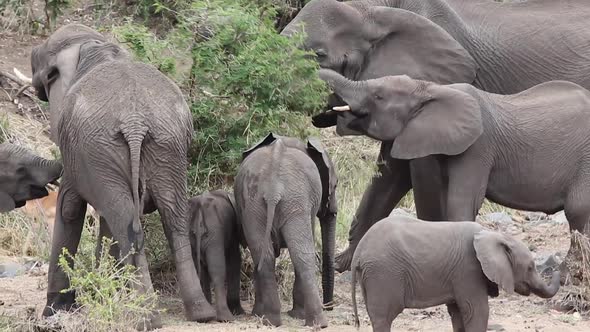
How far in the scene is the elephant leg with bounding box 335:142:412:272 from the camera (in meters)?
11.5

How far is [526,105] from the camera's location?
10492 millimetres

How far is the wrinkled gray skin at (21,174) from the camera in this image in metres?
9.61

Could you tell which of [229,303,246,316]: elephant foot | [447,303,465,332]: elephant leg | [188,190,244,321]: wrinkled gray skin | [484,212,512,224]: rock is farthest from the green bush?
[484,212,512,224]: rock

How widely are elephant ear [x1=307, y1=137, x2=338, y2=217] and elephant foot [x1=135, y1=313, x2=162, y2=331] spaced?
142 cm

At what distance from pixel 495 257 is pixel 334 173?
195cm

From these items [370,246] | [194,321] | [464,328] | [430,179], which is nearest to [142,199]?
[194,321]

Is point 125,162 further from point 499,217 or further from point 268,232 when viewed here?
point 499,217

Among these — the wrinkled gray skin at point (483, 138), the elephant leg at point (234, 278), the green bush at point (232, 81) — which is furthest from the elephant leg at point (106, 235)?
the wrinkled gray skin at point (483, 138)

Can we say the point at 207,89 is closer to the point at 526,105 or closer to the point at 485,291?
the point at 526,105

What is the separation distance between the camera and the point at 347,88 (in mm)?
10234

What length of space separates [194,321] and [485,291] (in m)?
1.91

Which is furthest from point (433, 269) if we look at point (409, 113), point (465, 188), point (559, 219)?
point (559, 219)

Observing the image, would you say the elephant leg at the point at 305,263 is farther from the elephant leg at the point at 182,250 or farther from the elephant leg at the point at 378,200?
the elephant leg at the point at 378,200

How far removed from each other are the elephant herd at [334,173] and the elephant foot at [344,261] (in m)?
0.01
